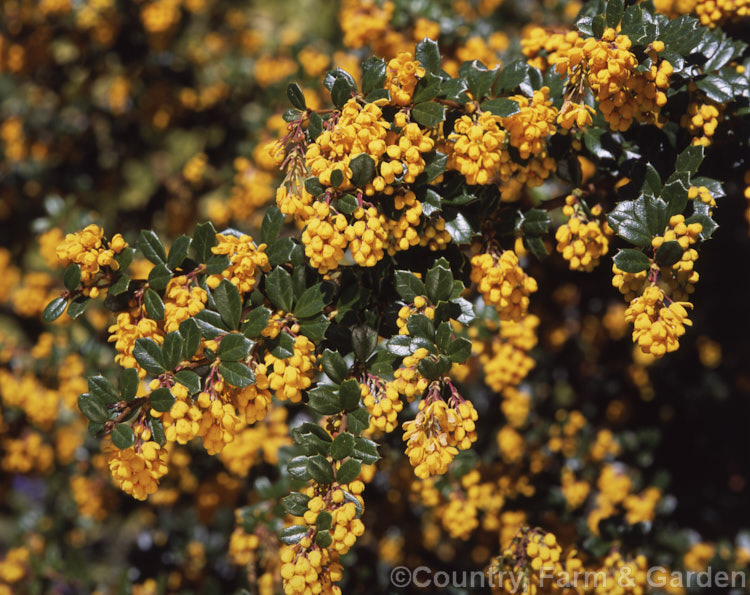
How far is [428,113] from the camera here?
4.57ft

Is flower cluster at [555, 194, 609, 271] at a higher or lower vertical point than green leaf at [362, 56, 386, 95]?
lower

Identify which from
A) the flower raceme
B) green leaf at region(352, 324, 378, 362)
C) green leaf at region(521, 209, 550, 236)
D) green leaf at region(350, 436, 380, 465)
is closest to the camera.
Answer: the flower raceme

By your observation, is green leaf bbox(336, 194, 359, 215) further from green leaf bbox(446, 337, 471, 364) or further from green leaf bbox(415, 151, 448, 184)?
green leaf bbox(446, 337, 471, 364)

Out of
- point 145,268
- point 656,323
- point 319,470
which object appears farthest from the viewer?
point 145,268

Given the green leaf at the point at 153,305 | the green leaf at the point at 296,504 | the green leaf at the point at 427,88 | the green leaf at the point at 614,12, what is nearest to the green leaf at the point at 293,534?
the green leaf at the point at 296,504

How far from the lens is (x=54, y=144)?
3904mm

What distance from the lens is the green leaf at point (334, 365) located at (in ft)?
4.58

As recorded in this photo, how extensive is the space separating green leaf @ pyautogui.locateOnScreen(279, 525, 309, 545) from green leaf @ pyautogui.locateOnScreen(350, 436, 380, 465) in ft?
0.72

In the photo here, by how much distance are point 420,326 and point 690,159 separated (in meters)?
0.82

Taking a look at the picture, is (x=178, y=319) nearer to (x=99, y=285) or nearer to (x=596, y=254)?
(x=99, y=285)

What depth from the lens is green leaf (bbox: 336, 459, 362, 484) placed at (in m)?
1.33

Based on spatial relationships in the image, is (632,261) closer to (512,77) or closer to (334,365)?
(512,77)


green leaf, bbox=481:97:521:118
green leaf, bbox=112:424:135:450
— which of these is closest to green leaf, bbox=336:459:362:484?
green leaf, bbox=112:424:135:450

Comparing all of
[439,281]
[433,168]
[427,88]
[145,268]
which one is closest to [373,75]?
[427,88]
